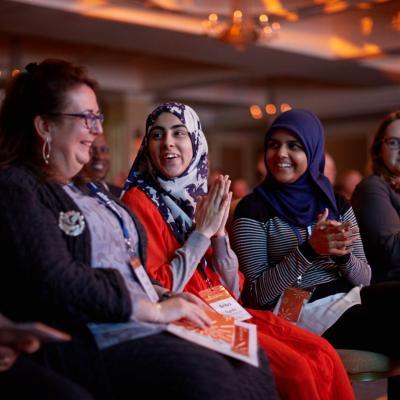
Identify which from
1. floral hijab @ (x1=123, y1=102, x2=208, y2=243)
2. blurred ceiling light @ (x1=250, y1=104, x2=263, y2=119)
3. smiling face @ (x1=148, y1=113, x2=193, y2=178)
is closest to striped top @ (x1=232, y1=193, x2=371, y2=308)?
floral hijab @ (x1=123, y1=102, x2=208, y2=243)

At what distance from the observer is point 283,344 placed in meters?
2.23

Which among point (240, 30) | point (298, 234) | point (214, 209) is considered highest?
point (240, 30)

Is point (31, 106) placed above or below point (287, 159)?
above

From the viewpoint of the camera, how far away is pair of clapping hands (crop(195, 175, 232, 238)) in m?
2.24

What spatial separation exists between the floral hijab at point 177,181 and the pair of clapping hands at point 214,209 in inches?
4.2

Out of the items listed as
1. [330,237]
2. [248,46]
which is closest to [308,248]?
[330,237]

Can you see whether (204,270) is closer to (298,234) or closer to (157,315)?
(298,234)

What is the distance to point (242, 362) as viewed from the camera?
192 centimetres

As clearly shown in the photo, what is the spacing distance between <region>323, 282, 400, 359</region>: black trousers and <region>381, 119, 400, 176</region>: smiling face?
848 mm

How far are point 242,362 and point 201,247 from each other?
1.40 ft

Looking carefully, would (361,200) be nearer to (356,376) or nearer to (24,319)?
(356,376)

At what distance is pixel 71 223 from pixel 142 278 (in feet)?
0.89

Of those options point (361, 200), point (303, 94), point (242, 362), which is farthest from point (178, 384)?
point (303, 94)

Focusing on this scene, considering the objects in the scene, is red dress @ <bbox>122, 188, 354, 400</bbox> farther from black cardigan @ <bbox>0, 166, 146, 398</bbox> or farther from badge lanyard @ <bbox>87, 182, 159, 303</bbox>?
black cardigan @ <bbox>0, 166, 146, 398</bbox>
